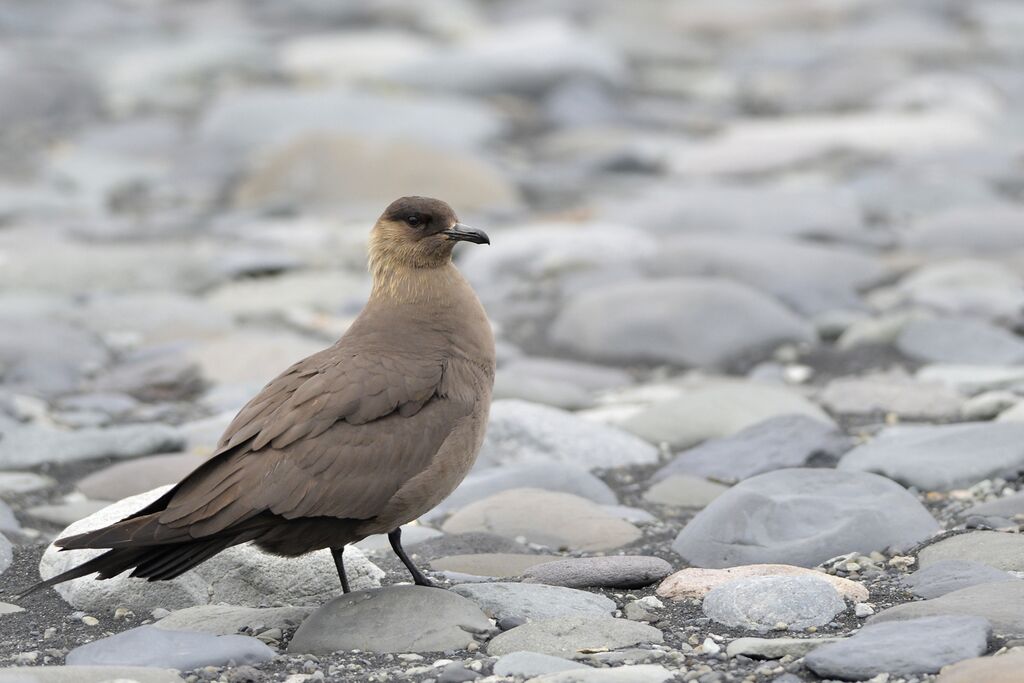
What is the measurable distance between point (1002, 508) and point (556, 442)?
2.09 metres

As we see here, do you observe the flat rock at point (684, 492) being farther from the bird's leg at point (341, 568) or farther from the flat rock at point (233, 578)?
the bird's leg at point (341, 568)

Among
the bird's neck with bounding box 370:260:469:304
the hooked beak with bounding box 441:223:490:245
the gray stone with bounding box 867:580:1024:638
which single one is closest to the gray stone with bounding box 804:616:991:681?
the gray stone with bounding box 867:580:1024:638

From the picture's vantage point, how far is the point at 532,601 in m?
5.02

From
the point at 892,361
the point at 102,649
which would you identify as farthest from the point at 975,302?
the point at 102,649

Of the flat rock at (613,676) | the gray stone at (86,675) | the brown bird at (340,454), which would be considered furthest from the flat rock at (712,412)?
the gray stone at (86,675)

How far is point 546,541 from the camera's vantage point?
234 inches

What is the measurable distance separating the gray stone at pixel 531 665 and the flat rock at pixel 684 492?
2.04m

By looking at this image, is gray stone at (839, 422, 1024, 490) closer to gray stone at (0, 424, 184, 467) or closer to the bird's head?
the bird's head

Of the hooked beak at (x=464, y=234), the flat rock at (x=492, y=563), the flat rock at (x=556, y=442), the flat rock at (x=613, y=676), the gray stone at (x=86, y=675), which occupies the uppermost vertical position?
the hooked beak at (x=464, y=234)

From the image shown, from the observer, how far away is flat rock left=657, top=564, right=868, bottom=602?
504 centimetres

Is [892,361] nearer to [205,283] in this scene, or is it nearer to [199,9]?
[205,283]

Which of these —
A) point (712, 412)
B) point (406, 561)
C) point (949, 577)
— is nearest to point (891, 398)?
point (712, 412)

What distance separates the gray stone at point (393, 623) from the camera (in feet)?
15.6

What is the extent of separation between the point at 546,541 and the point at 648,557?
24.5 inches
